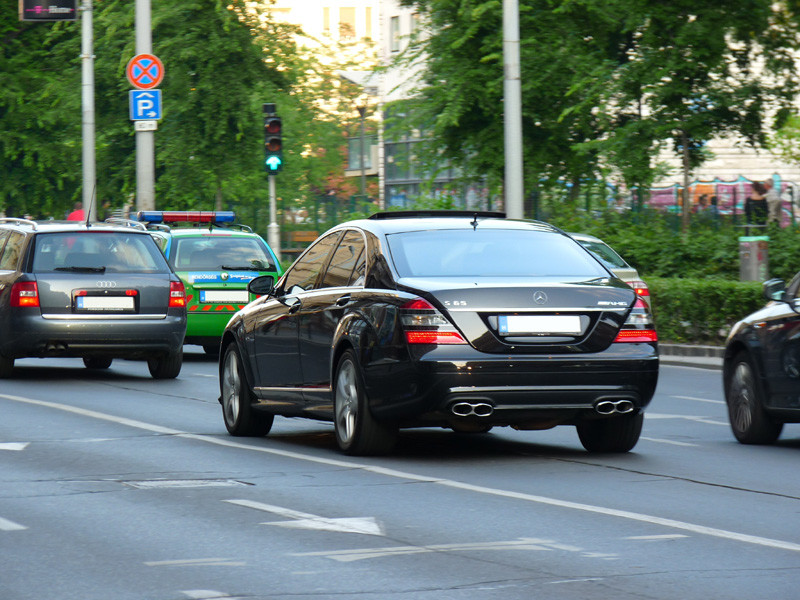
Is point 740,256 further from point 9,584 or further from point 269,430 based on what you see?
point 9,584

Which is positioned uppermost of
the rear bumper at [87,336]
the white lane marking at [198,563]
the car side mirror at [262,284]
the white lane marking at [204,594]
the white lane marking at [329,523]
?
the car side mirror at [262,284]

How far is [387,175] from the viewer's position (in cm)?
6962

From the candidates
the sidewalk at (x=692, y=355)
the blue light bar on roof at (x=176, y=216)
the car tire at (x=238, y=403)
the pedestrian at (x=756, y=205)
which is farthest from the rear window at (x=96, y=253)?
the pedestrian at (x=756, y=205)

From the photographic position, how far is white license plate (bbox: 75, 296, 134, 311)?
1747 centimetres

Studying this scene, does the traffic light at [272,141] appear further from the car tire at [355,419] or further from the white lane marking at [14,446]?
the car tire at [355,419]

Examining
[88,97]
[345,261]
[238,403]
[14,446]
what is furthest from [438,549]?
[88,97]

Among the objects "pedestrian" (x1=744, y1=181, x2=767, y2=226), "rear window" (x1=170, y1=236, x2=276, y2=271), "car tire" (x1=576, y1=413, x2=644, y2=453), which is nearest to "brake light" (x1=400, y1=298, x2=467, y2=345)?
"car tire" (x1=576, y1=413, x2=644, y2=453)

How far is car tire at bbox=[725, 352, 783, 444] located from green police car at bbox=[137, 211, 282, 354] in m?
9.98

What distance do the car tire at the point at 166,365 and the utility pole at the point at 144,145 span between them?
484 inches

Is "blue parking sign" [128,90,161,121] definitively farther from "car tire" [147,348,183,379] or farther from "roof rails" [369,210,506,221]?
"roof rails" [369,210,506,221]

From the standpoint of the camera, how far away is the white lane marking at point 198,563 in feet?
22.1

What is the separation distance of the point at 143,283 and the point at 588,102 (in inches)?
474

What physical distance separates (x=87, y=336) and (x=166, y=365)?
1.10 m

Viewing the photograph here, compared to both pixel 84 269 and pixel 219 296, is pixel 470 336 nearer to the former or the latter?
pixel 84 269
